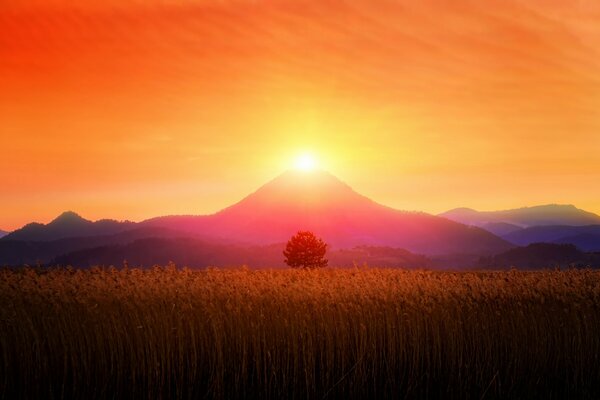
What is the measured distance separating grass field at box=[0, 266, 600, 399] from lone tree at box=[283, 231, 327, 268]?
66745mm

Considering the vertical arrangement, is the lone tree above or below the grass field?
above

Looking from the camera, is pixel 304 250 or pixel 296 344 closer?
pixel 296 344

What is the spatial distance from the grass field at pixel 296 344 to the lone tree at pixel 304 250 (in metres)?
66.7

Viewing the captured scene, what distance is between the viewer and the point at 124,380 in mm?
12836

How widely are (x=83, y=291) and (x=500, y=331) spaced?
9.93m

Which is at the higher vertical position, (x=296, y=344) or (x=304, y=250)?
(x=304, y=250)

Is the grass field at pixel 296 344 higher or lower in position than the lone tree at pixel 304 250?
lower

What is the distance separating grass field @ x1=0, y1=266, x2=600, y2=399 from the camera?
12.9 metres

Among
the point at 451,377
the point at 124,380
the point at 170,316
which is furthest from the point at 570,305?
the point at 124,380

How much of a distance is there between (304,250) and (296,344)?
233 ft

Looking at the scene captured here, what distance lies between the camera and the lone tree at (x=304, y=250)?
82.7 m

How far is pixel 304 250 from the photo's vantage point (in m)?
84.2

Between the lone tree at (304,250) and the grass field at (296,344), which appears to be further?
the lone tree at (304,250)

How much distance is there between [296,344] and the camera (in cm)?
1333
